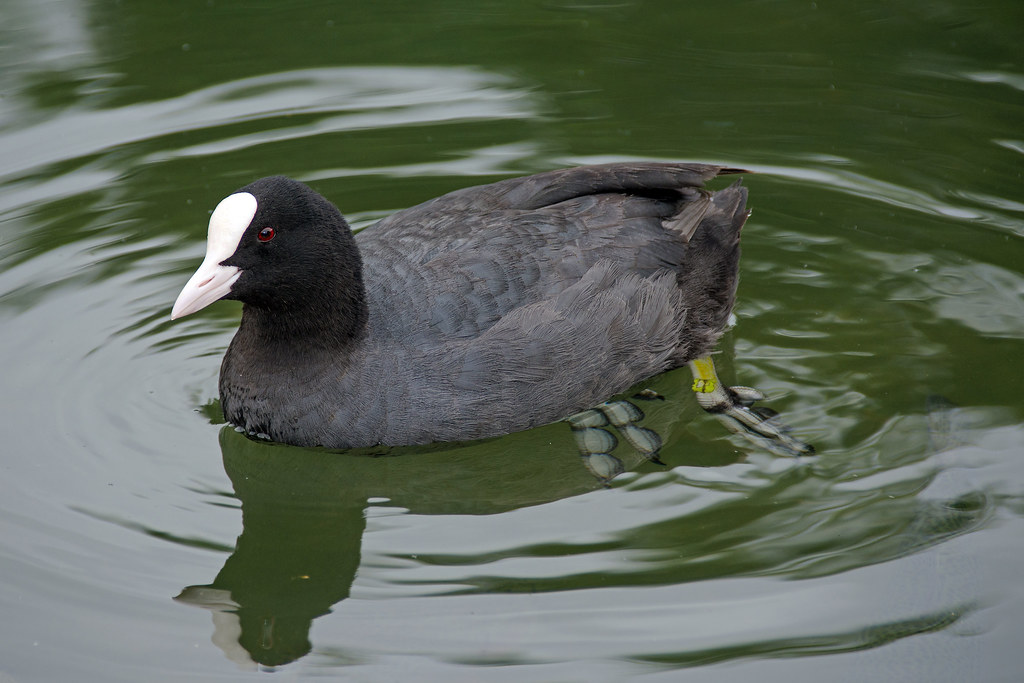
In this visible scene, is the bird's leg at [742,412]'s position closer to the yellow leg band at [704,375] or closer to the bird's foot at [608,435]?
the yellow leg band at [704,375]

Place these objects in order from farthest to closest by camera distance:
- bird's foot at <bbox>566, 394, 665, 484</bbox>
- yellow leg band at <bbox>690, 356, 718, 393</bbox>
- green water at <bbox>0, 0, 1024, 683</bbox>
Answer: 1. yellow leg band at <bbox>690, 356, 718, 393</bbox>
2. bird's foot at <bbox>566, 394, 665, 484</bbox>
3. green water at <bbox>0, 0, 1024, 683</bbox>

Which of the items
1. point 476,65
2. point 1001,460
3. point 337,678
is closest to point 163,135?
point 476,65

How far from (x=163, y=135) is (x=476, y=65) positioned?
220 cm

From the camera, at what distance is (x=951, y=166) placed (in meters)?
7.01

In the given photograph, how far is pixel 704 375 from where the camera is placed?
5574 mm

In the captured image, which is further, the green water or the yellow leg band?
the yellow leg band

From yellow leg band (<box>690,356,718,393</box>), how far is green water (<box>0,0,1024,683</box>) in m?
0.09

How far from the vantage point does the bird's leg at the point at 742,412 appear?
497cm

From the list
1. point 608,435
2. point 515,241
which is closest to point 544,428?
point 608,435

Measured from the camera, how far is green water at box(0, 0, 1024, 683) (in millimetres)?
4031

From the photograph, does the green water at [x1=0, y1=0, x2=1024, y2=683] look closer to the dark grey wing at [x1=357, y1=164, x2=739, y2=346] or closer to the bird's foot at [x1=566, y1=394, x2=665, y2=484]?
the bird's foot at [x1=566, y1=394, x2=665, y2=484]

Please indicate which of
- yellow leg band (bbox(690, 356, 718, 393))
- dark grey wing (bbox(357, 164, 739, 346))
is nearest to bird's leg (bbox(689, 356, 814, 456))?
yellow leg band (bbox(690, 356, 718, 393))

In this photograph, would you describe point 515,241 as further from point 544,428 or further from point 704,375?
point 704,375

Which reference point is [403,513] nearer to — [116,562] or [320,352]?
[320,352]
